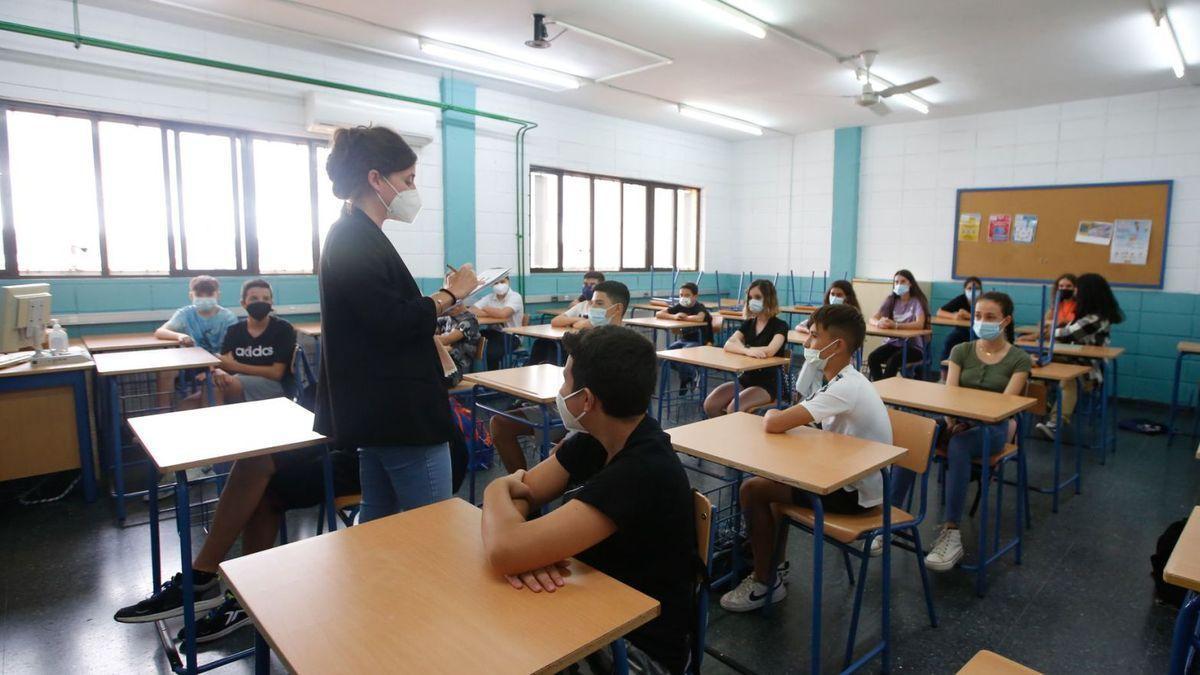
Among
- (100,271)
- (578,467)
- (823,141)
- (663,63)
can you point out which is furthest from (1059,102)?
(100,271)

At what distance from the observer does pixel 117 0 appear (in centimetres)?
411

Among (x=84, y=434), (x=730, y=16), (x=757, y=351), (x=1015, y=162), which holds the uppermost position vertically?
(x=730, y=16)

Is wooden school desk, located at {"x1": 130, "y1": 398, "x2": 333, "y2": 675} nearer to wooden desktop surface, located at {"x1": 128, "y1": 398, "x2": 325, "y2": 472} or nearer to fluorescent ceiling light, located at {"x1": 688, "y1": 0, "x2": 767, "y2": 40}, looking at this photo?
wooden desktop surface, located at {"x1": 128, "y1": 398, "x2": 325, "y2": 472}

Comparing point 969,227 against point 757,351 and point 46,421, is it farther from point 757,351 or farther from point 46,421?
point 46,421

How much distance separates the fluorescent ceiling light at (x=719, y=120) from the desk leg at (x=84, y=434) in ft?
18.2

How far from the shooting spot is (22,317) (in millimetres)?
3168

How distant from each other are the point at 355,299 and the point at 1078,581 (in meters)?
2.99

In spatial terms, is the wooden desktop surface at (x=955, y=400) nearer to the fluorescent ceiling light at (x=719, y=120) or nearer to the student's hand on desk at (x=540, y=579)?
the student's hand on desk at (x=540, y=579)

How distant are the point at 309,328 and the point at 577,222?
3.36 meters

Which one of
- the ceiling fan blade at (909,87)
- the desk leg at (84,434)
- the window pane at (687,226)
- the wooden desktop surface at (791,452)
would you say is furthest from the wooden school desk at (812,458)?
the window pane at (687,226)

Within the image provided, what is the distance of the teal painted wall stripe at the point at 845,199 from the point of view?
776 centimetres

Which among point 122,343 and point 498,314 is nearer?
point 122,343

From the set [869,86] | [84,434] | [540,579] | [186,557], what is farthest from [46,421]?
[869,86]

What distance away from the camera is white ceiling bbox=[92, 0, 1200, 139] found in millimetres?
4113
